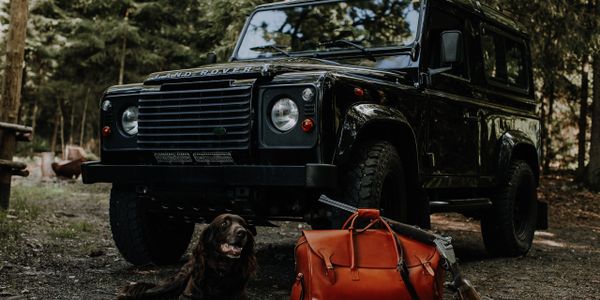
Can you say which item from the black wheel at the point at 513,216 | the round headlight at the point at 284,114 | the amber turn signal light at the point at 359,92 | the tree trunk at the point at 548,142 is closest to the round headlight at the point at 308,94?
the round headlight at the point at 284,114

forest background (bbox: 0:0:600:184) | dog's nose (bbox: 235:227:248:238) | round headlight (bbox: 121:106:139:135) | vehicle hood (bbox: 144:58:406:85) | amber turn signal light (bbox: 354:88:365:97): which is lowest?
dog's nose (bbox: 235:227:248:238)

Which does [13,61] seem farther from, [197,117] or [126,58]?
[126,58]

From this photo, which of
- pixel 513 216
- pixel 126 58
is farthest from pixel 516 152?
pixel 126 58

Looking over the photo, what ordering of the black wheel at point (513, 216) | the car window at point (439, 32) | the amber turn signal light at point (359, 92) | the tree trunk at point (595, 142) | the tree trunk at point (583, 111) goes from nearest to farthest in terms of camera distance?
the amber turn signal light at point (359, 92) → the car window at point (439, 32) → the black wheel at point (513, 216) → the tree trunk at point (595, 142) → the tree trunk at point (583, 111)

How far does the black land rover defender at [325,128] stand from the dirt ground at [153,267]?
460 mm

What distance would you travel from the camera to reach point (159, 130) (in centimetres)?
453

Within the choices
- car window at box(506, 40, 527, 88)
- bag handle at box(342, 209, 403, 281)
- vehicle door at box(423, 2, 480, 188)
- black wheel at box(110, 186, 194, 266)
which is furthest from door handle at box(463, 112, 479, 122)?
black wheel at box(110, 186, 194, 266)

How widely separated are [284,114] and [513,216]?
3.68m

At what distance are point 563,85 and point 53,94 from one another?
1903 cm

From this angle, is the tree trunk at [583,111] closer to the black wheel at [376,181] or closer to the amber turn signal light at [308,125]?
the black wheel at [376,181]

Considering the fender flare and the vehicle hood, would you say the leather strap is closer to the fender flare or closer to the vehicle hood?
the fender flare

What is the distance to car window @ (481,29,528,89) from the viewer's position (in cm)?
652

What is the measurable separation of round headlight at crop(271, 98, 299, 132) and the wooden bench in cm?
586

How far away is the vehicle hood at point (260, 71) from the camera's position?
429cm
